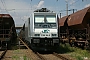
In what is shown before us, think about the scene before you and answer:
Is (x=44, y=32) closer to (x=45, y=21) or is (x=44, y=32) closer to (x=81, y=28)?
(x=45, y=21)

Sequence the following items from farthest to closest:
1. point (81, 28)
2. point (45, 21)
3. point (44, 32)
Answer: point (81, 28) → point (45, 21) → point (44, 32)

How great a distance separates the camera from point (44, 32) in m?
16.2

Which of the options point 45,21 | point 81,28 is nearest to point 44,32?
point 45,21

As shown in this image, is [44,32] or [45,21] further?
[45,21]

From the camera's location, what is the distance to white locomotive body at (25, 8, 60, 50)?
16.2 m

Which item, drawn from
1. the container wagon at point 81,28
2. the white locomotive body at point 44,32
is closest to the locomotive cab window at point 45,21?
the white locomotive body at point 44,32

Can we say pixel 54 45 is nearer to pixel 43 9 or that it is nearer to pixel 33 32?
pixel 33 32

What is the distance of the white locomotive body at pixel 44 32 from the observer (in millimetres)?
16156

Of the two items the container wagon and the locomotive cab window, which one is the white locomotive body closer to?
the locomotive cab window

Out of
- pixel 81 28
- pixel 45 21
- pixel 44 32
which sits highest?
pixel 45 21

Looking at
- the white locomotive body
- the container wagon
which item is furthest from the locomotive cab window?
the container wagon

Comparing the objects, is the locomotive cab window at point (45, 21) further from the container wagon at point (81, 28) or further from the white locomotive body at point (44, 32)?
the container wagon at point (81, 28)

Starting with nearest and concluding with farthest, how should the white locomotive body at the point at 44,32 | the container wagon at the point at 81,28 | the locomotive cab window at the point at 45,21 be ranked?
the white locomotive body at the point at 44,32, the locomotive cab window at the point at 45,21, the container wagon at the point at 81,28

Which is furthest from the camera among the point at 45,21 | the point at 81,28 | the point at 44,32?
the point at 81,28
